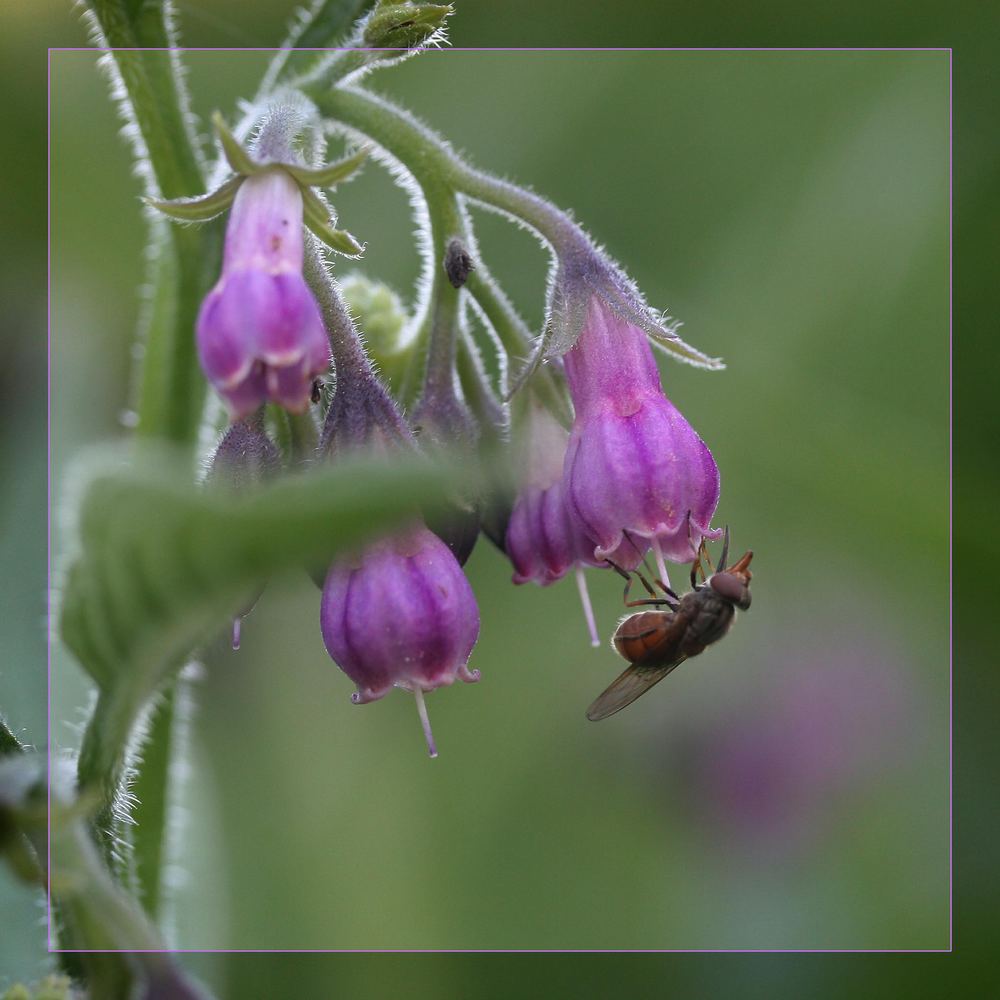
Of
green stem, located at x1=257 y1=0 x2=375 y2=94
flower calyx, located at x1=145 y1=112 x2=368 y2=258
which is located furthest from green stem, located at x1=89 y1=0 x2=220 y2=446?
flower calyx, located at x1=145 y1=112 x2=368 y2=258

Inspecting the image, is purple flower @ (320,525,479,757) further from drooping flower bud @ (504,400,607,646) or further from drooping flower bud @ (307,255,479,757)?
drooping flower bud @ (504,400,607,646)

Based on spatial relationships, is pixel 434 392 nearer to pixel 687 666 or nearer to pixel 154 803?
pixel 154 803

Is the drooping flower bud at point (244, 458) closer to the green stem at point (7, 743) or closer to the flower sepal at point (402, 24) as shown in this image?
the green stem at point (7, 743)

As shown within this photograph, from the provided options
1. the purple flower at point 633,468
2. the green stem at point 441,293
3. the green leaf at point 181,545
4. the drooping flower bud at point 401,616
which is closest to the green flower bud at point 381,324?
the green stem at point 441,293

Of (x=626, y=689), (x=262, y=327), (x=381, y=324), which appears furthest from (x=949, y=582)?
(x=262, y=327)

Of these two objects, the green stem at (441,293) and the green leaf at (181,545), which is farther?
the green stem at (441,293)

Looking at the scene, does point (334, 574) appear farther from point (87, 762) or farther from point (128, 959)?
point (128, 959)
